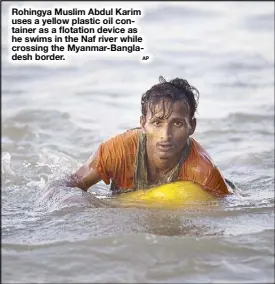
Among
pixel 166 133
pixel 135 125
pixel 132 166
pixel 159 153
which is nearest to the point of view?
pixel 166 133

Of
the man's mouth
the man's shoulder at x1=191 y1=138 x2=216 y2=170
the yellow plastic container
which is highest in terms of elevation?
the man's mouth

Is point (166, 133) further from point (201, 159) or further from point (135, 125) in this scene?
point (135, 125)

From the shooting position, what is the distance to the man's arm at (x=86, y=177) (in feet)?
18.0

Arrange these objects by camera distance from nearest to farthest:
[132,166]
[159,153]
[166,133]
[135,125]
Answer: [166,133] < [159,153] < [132,166] < [135,125]

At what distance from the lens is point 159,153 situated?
5.24 m

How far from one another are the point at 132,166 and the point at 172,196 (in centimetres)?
38

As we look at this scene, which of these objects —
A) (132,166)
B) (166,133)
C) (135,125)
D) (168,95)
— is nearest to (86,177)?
(132,166)

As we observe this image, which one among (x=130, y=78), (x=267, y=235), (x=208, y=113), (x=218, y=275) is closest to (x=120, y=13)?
(x=208, y=113)

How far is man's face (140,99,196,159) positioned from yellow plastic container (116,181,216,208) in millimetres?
207

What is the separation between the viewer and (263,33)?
44.8 ft

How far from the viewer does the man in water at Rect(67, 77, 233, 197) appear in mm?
5184

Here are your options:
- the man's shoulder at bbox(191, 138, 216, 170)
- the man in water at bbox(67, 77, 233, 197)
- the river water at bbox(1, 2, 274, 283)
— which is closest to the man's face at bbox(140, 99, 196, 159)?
the man in water at bbox(67, 77, 233, 197)

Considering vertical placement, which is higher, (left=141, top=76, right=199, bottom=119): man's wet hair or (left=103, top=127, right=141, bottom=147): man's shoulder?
(left=141, top=76, right=199, bottom=119): man's wet hair

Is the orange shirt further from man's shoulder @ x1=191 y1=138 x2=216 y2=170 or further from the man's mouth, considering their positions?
the man's mouth
